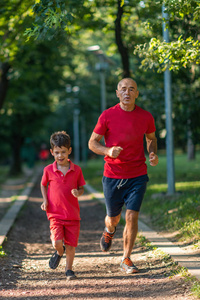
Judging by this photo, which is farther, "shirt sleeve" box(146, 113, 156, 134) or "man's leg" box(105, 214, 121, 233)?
"man's leg" box(105, 214, 121, 233)

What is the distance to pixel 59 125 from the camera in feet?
199

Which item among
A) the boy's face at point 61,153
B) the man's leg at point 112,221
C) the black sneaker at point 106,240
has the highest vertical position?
the boy's face at point 61,153

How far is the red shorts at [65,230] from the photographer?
5.09 m

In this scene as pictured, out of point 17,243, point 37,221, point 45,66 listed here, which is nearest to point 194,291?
point 17,243

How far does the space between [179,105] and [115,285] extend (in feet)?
32.1

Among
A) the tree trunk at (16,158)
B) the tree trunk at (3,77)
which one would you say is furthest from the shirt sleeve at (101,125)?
the tree trunk at (16,158)

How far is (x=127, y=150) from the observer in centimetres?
518

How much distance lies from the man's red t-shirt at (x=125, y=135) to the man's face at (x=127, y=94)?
0.21 feet

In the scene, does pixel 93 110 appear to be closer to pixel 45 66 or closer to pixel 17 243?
pixel 45 66

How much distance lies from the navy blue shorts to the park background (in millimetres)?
1265

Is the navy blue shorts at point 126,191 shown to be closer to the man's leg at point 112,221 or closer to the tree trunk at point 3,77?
the man's leg at point 112,221

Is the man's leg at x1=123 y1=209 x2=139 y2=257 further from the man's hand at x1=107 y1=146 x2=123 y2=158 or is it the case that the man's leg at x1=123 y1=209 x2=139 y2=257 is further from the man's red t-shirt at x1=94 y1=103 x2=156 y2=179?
the man's hand at x1=107 y1=146 x2=123 y2=158

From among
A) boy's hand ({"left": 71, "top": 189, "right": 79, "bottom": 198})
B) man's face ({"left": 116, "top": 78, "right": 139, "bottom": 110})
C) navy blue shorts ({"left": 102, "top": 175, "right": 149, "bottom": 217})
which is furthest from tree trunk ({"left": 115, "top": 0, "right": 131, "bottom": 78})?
boy's hand ({"left": 71, "top": 189, "right": 79, "bottom": 198})

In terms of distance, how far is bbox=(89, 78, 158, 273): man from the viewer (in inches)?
204
